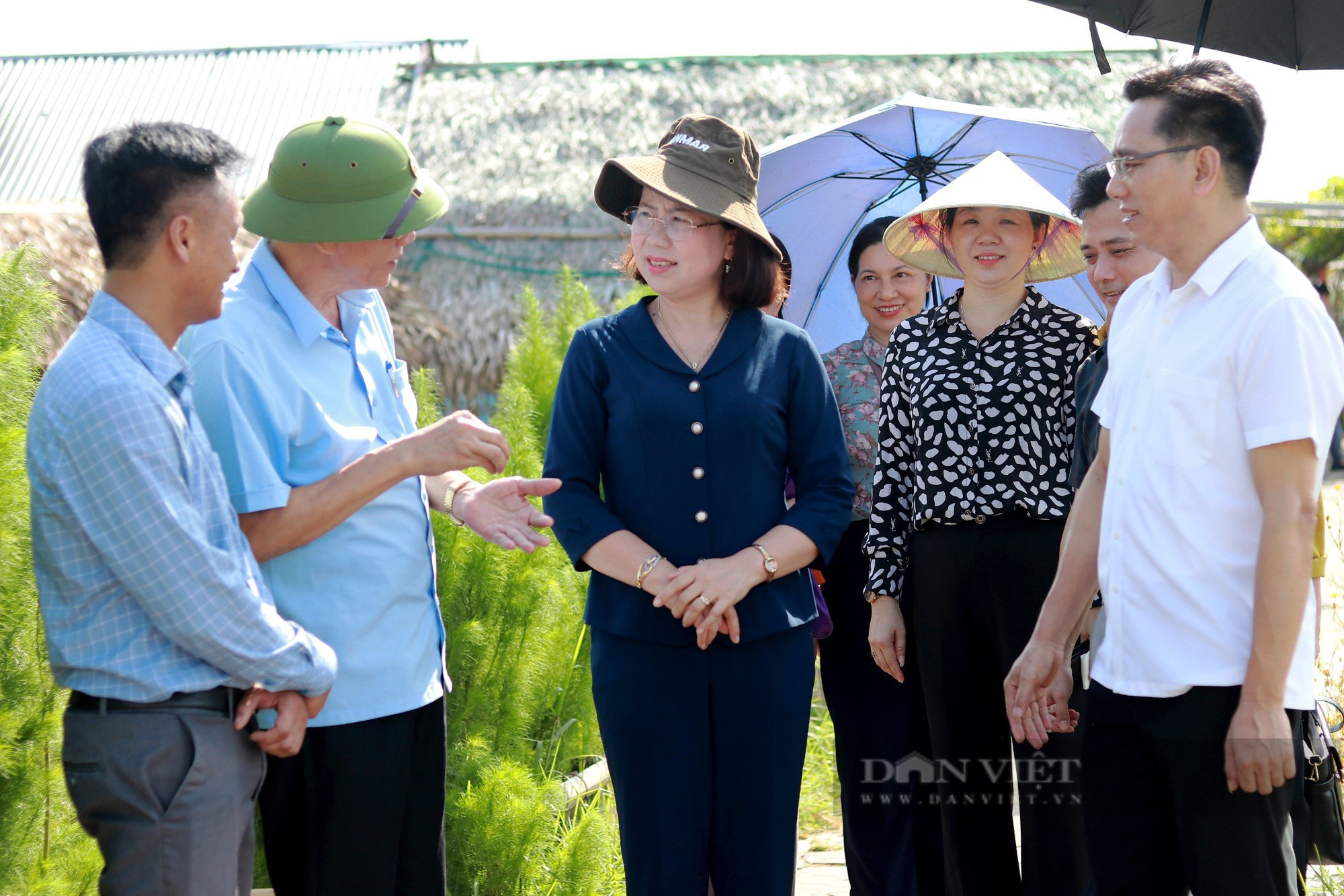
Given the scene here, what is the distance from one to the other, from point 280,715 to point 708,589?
2.98 feet

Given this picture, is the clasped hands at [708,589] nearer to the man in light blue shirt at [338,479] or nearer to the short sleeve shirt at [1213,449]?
the man in light blue shirt at [338,479]

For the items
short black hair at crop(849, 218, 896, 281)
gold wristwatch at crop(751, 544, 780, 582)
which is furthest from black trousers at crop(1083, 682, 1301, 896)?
short black hair at crop(849, 218, 896, 281)

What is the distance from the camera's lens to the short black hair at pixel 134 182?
6.44ft

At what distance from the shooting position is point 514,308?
7.96 m

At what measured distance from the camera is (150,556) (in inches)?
74.2

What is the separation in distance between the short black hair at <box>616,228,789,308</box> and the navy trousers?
0.82m

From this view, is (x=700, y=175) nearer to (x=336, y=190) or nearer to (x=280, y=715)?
(x=336, y=190)

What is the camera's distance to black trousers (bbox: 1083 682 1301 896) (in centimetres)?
210

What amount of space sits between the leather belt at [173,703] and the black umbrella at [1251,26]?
3026mm

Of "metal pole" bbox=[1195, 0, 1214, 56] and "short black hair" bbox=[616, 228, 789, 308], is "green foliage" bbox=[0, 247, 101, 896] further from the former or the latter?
"metal pole" bbox=[1195, 0, 1214, 56]

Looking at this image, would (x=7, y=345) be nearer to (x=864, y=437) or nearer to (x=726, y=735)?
(x=726, y=735)

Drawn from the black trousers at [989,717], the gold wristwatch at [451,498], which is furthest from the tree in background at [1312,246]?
the gold wristwatch at [451,498]

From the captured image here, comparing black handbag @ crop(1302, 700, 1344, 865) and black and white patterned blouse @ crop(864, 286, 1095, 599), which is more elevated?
black and white patterned blouse @ crop(864, 286, 1095, 599)

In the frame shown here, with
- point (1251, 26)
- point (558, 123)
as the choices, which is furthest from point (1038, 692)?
point (558, 123)
